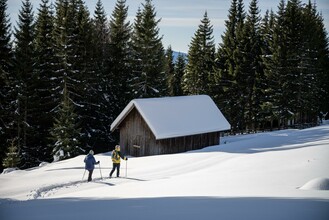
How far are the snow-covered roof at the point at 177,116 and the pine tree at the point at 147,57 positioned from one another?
10.6m

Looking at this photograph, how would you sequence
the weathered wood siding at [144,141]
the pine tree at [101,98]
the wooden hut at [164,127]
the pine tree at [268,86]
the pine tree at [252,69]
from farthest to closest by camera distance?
1. the pine tree at [252,69]
2. the pine tree at [268,86]
3. the pine tree at [101,98]
4. the weathered wood siding at [144,141]
5. the wooden hut at [164,127]

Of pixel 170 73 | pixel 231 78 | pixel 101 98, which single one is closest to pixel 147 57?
pixel 101 98

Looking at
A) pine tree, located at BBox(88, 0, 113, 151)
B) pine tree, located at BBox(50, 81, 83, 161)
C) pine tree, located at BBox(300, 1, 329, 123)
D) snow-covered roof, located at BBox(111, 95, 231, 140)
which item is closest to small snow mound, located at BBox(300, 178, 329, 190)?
snow-covered roof, located at BBox(111, 95, 231, 140)

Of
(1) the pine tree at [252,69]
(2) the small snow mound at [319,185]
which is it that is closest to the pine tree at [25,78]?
(1) the pine tree at [252,69]

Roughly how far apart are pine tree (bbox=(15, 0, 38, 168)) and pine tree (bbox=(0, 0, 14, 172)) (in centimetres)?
65

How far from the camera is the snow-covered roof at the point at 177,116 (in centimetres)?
2602

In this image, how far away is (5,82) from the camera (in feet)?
107

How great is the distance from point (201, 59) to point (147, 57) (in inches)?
391

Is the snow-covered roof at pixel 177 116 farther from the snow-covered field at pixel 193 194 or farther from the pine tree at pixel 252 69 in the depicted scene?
the pine tree at pixel 252 69

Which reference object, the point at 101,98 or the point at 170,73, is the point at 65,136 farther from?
the point at 170,73

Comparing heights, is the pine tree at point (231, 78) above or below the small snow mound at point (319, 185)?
above

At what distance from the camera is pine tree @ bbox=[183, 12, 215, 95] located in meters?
47.8

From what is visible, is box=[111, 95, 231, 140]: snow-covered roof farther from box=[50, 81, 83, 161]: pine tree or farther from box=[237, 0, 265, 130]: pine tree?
box=[237, 0, 265, 130]: pine tree

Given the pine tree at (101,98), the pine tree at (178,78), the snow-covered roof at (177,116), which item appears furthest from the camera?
the pine tree at (178,78)
